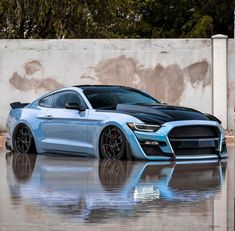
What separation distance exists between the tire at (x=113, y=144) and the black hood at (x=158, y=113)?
0.39 m

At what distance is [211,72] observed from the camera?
20469mm

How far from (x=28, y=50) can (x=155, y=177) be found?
10210 mm

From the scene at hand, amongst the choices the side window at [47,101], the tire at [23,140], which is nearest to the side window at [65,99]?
the side window at [47,101]

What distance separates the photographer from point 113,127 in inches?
517

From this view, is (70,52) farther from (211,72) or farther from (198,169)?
(198,169)

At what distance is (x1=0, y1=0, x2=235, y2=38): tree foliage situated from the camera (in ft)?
79.8

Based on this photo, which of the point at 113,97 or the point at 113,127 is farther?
the point at 113,97

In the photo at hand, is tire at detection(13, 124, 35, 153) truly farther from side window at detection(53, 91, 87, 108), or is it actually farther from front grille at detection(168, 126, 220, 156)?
front grille at detection(168, 126, 220, 156)

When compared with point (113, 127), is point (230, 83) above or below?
above

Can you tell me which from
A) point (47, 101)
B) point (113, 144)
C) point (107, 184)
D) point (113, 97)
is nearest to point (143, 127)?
point (113, 144)

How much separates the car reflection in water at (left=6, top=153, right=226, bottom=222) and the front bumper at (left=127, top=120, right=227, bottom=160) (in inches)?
7.0

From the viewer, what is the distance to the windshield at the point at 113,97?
46.1ft

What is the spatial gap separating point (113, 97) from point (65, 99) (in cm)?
95

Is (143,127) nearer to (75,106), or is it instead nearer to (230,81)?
(75,106)
